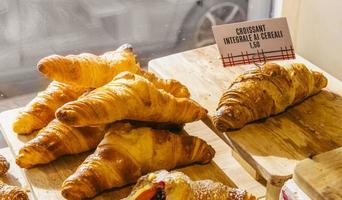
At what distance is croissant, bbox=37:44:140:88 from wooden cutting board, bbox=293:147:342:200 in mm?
575

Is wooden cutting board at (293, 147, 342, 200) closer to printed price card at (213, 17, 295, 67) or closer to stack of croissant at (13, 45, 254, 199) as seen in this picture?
stack of croissant at (13, 45, 254, 199)

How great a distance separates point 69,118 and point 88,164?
0.35 feet

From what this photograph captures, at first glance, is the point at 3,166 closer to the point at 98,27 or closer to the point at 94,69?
the point at 94,69

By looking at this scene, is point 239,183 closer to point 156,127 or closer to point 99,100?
point 156,127

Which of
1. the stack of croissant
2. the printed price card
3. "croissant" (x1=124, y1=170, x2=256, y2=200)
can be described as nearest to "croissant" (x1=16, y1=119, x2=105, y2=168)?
the stack of croissant

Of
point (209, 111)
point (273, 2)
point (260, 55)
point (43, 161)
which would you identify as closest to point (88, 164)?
point (43, 161)

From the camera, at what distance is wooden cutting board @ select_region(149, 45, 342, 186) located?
102 centimetres

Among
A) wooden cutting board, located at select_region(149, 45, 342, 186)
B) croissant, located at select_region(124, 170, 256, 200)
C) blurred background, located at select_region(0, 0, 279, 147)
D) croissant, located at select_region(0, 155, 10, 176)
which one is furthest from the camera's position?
blurred background, located at select_region(0, 0, 279, 147)

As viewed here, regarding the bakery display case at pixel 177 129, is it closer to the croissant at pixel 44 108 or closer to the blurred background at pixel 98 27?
the croissant at pixel 44 108

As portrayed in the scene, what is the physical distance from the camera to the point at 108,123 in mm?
1069

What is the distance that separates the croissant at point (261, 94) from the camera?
3.60 feet

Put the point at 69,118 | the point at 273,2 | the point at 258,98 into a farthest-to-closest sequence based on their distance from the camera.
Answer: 1. the point at 273,2
2. the point at 258,98
3. the point at 69,118

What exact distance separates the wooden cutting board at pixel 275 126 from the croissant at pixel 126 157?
104 millimetres

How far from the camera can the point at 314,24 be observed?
2006 millimetres
